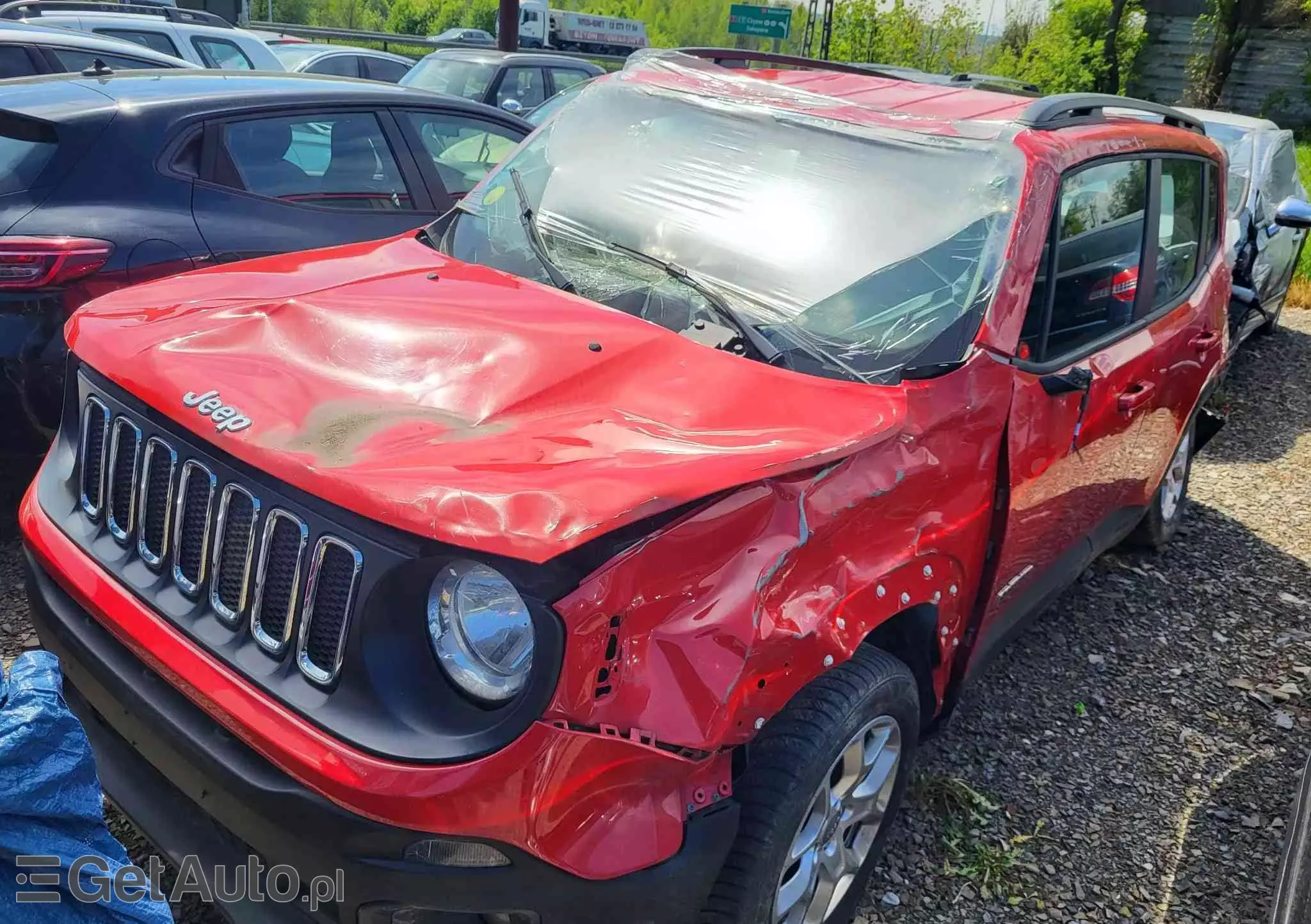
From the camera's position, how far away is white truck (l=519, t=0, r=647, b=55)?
42.2 m

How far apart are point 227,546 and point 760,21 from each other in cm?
2825

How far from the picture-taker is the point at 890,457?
7.32 ft

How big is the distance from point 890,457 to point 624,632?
0.82m

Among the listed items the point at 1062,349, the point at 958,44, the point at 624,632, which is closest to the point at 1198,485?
the point at 1062,349

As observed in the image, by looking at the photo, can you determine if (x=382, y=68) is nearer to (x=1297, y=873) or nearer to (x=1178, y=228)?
(x=1178, y=228)

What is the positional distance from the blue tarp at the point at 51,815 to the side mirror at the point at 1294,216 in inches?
243

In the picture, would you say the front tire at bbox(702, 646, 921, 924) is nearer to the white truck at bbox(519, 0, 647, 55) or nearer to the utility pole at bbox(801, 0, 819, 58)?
the utility pole at bbox(801, 0, 819, 58)

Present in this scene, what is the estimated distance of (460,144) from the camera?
17.4 ft

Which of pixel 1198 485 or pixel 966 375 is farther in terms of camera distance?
pixel 1198 485

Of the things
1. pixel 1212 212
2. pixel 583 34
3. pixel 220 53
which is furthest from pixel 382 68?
pixel 583 34

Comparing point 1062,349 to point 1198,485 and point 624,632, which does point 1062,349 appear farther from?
point 1198,485

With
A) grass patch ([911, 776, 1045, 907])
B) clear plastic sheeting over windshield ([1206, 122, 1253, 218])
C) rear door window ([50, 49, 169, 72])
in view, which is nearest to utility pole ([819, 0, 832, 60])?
clear plastic sheeting over windshield ([1206, 122, 1253, 218])

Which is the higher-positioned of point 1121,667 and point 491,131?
point 491,131

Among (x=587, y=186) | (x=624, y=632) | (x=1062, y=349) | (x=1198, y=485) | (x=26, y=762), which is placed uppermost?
(x=587, y=186)
